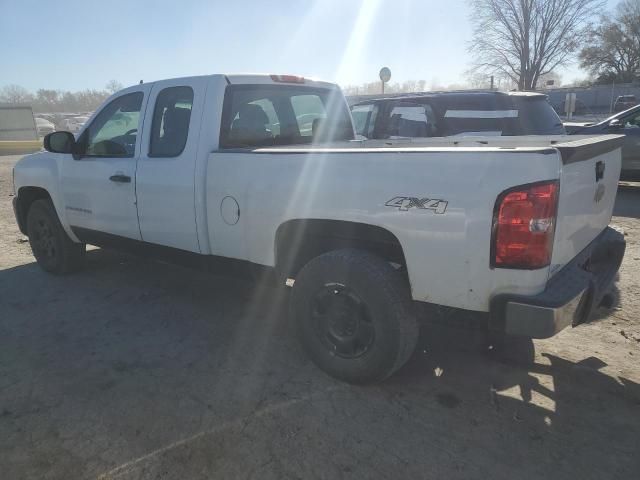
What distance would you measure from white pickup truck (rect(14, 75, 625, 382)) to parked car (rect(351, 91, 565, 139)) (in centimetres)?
256

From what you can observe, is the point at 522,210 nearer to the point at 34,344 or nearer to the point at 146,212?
the point at 146,212

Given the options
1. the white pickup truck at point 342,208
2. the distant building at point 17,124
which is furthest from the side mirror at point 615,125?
the distant building at point 17,124

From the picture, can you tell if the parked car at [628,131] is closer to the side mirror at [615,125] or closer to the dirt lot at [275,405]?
the side mirror at [615,125]

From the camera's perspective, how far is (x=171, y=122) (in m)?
3.89

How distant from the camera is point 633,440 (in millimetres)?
2490

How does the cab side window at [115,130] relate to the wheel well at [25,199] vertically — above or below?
above

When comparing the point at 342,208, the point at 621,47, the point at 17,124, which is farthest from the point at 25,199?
the point at 621,47

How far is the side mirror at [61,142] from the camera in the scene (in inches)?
176

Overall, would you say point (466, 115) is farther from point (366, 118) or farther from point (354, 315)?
point (354, 315)

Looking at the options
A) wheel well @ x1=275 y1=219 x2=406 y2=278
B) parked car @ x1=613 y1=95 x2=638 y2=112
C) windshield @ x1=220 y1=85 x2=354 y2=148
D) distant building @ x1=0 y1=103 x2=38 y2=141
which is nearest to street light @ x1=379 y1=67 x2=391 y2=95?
windshield @ x1=220 y1=85 x2=354 y2=148

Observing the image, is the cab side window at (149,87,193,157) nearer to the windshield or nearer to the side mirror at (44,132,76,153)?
the windshield

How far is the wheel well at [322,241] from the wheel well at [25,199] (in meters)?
3.19

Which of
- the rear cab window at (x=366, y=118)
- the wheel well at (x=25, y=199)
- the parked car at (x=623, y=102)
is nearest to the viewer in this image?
the wheel well at (x=25, y=199)

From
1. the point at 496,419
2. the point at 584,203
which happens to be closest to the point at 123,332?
the point at 496,419
